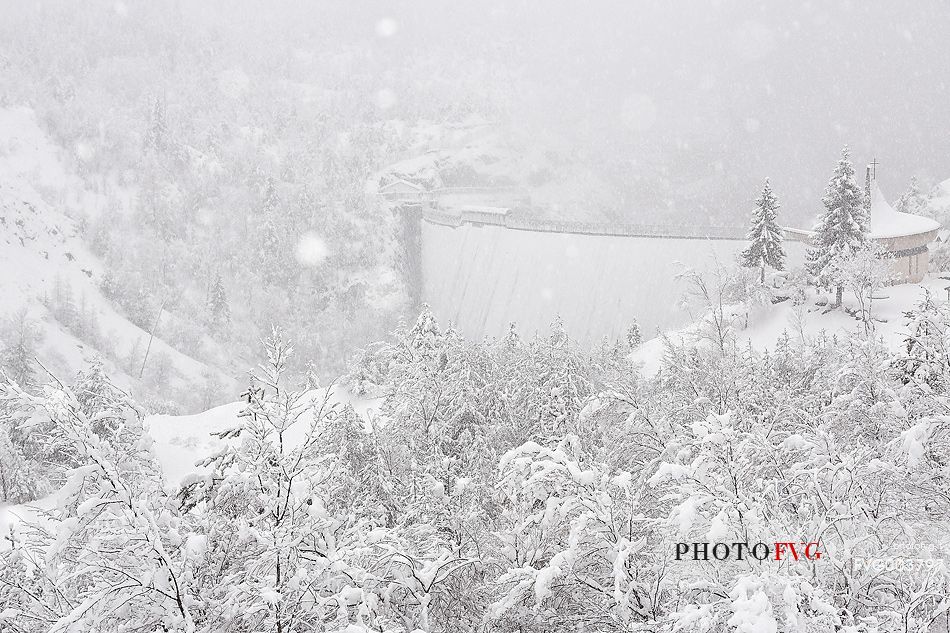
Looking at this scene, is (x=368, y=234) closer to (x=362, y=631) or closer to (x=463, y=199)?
(x=463, y=199)

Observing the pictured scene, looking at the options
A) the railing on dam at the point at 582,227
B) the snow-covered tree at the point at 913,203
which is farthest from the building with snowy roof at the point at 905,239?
the snow-covered tree at the point at 913,203

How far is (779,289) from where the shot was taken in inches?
1362

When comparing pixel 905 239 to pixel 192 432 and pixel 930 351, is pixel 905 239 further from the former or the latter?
pixel 192 432

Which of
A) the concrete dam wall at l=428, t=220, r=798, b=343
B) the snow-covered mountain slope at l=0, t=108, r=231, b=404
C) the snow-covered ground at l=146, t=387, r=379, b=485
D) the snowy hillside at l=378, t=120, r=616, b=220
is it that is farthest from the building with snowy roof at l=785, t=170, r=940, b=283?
the snowy hillside at l=378, t=120, r=616, b=220

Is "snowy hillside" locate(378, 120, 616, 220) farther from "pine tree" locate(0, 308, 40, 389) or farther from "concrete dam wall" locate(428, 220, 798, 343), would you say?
"pine tree" locate(0, 308, 40, 389)

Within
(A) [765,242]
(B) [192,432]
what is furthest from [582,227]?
(B) [192,432]

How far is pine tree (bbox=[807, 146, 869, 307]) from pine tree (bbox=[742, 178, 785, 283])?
212 cm

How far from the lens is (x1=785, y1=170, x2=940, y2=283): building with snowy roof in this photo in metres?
34.0

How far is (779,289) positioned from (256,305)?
58711mm

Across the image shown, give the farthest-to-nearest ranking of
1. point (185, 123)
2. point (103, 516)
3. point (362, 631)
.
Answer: point (185, 123), point (103, 516), point (362, 631)

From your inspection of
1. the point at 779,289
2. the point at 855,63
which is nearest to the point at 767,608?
the point at 779,289

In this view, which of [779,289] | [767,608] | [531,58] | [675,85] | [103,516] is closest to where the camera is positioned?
[767,608]

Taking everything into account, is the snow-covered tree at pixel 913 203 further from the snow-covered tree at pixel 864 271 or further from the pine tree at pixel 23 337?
the pine tree at pixel 23 337

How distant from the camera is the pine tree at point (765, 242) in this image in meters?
34.3
